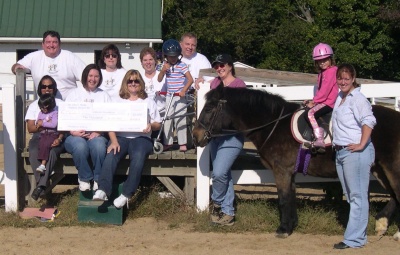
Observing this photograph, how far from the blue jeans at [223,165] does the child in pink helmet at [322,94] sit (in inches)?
33.7

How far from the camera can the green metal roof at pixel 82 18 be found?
25.1 metres

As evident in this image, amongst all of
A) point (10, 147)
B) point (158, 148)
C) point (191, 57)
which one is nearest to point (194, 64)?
point (191, 57)

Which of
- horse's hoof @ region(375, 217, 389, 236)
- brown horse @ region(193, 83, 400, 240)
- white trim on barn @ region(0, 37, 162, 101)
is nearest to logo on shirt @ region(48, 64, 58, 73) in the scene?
brown horse @ region(193, 83, 400, 240)

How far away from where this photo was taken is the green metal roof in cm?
2511

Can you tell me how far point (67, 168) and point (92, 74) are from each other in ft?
4.14

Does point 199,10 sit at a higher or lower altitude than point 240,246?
higher

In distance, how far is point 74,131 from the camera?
25.0 feet

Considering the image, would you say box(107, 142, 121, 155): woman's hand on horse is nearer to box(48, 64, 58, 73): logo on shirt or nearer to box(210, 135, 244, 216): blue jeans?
box(210, 135, 244, 216): blue jeans

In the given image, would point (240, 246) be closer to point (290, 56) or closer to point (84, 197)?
point (84, 197)

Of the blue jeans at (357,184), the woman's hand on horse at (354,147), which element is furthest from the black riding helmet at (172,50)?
the woman's hand on horse at (354,147)

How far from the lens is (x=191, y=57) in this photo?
8.95 metres

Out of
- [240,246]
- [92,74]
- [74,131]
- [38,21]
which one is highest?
[38,21]

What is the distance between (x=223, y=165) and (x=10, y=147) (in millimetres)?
2667

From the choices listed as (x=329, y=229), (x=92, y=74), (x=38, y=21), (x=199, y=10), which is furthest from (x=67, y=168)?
(x=199, y=10)
